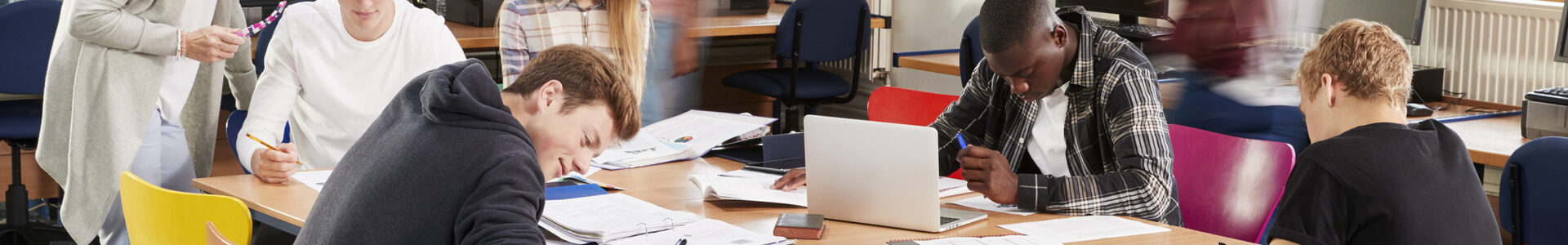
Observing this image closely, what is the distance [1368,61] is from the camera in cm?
157

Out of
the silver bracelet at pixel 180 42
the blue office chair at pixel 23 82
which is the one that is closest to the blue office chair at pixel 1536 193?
the silver bracelet at pixel 180 42

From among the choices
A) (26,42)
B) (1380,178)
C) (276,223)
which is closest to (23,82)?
(26,42)

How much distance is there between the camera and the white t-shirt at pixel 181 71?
8.77 feet

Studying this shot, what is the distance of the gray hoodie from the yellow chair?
1.62 feet

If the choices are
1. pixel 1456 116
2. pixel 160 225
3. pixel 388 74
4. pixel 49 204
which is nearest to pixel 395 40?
pixel 388 74

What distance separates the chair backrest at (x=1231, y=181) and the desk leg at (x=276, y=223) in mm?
1524

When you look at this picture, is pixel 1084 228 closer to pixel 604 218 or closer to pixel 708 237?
pixel 708 237

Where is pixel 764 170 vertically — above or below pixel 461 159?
below

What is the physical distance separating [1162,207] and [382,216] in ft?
4.04

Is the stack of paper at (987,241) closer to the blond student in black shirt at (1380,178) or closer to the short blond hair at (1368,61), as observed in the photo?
the blond student in black shirt at (1380,178)

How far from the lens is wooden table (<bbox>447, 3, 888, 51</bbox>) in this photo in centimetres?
427

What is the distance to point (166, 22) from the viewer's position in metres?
2.65

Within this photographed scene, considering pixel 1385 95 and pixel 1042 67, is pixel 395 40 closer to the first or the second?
pixel 1042 67

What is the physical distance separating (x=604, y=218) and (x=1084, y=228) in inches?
27.8
